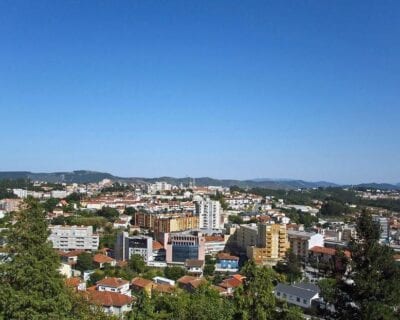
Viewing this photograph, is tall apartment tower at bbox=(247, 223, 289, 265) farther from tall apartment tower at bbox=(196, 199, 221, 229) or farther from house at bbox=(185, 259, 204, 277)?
tall apartment tower at bbox=(196, 199, 221, 229)

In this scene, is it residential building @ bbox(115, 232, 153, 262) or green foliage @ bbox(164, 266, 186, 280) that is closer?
green foliage @ bbox(164, 266, 186, 280)

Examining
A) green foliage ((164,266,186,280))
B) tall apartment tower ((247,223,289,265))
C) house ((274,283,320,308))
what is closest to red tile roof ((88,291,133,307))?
house ((274,283,320,308))

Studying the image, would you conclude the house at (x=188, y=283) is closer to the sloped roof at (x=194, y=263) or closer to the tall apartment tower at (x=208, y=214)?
the sloped roof at (x=194, y=263)

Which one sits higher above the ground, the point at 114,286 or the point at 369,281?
the point at 369,281

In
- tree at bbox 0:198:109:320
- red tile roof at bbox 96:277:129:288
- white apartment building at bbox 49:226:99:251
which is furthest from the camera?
white apartment building at bbox 49:226:99:251

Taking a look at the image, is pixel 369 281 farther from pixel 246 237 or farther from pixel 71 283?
pixel 246 237

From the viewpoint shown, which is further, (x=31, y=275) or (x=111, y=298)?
(x=111, y=298)

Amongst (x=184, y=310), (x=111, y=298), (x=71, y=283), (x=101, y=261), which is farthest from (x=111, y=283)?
(x=184, y=310)
